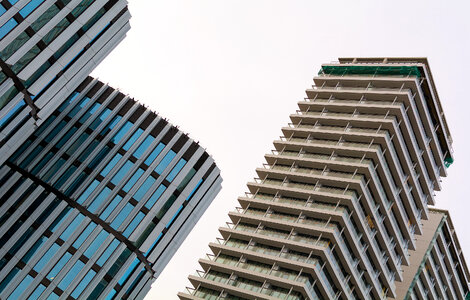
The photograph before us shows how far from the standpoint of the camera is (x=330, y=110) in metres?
111

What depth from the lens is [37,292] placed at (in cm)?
7825

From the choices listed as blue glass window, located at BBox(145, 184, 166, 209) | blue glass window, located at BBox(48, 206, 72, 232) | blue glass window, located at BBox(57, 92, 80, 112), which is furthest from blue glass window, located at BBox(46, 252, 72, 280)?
blue glass window, located at BBox(57, 92, 80, 112)

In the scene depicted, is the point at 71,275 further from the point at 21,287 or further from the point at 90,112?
the point at 90,112

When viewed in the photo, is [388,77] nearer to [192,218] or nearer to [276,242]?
[276,242]

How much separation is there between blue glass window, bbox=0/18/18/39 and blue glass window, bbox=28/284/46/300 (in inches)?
1185

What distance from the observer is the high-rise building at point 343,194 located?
9444 cm

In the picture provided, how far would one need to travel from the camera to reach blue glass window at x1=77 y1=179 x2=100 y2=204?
85500 mm

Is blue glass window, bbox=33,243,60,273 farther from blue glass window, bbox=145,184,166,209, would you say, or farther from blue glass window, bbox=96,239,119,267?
blue glass window, bbox=145,184,166,209

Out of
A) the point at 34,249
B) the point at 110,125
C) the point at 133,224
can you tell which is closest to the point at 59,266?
the point at 34,249

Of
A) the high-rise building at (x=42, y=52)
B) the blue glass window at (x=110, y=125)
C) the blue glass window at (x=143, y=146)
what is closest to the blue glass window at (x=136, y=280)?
the blue glass window at (x=143, y=146)

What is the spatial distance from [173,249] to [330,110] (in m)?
37.9

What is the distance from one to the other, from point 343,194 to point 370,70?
2621 cm

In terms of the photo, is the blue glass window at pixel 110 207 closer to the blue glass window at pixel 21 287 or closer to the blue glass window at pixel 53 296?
the blue glass window at pixel 53 296

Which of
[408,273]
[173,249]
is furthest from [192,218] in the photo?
[408,273]
